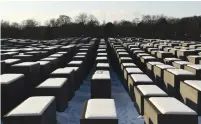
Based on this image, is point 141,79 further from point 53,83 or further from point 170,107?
point 170,107

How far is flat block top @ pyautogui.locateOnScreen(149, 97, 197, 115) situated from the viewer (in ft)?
21.3

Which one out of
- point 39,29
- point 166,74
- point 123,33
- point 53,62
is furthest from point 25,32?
point 166,74

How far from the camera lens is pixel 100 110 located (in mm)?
6555

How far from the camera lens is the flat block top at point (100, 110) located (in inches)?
243

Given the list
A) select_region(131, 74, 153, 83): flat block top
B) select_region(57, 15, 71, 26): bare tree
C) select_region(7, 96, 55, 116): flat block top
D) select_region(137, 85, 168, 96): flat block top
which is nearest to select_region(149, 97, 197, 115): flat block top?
select_region(137, 85, 168, 96): flat block top

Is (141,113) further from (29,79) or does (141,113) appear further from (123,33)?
(123,33)

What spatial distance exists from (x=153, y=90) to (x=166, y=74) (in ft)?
13.0

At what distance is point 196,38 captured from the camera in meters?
55.4

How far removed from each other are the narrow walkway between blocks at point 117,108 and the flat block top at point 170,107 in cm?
184

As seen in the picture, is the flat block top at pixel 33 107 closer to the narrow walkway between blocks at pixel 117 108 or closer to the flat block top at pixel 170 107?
the narrow walkway between blocks at pixel 117 108

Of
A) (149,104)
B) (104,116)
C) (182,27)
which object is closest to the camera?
(104,116)

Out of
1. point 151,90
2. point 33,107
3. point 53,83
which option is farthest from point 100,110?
point 53,83

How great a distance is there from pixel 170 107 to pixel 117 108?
4.04m

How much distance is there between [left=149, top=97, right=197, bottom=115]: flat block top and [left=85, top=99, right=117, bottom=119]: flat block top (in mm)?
1128
